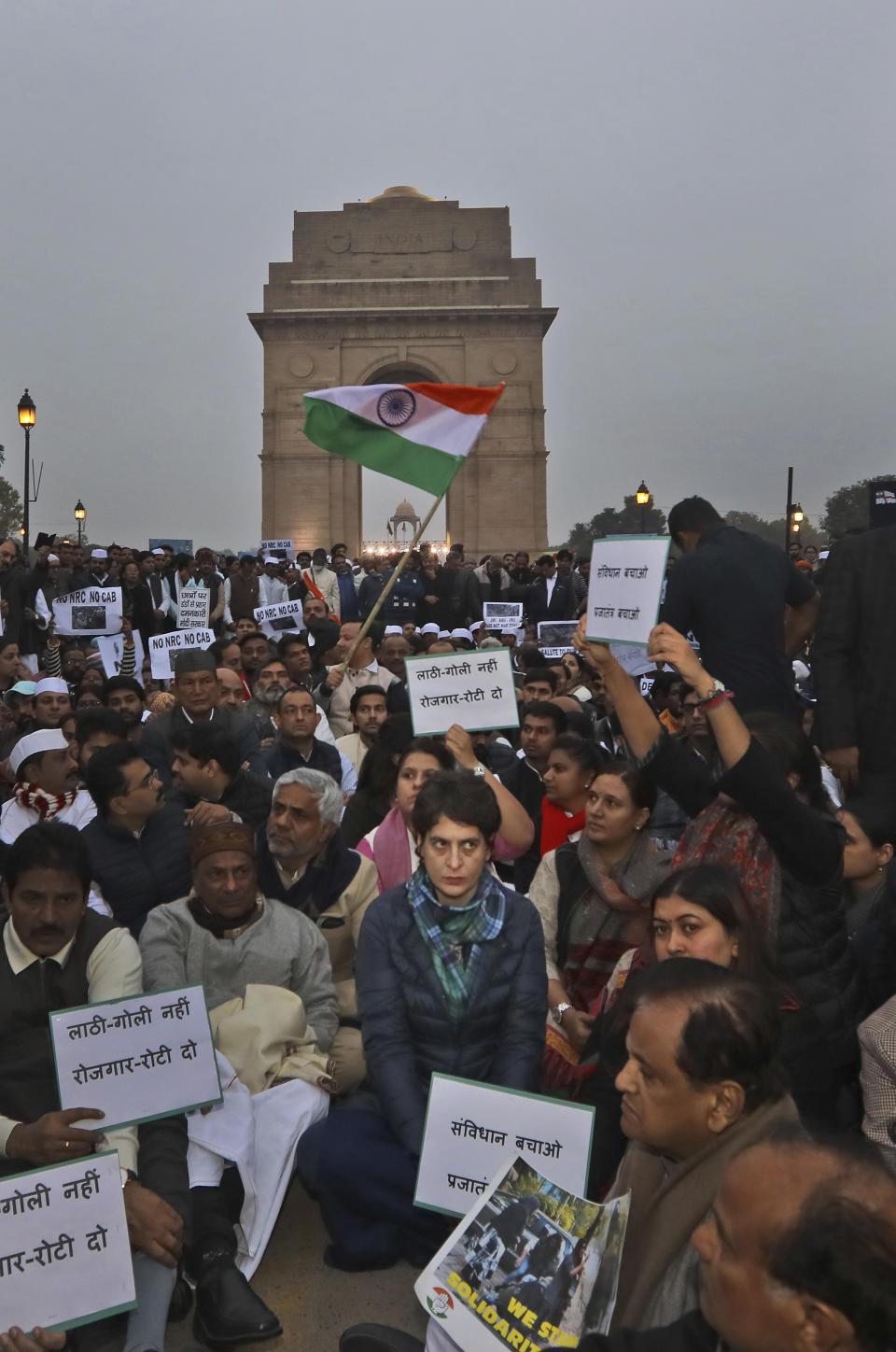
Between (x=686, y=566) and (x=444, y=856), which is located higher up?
(x=686, y=566)

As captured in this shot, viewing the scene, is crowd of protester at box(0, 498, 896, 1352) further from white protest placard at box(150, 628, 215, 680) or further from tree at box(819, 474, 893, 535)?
tree at box(819, 474, 893, 535)

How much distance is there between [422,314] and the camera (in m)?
37.8

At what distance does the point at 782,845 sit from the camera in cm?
364

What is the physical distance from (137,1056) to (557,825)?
2.54 meters

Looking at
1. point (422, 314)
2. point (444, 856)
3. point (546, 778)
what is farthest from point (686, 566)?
point (422, 314)

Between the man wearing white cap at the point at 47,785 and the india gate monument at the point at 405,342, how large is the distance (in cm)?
3165

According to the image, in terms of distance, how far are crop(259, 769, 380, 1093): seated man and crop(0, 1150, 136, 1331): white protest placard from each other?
1.67m

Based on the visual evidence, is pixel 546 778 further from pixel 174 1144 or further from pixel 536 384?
pixel 536 384

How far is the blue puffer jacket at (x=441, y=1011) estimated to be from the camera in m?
4.20

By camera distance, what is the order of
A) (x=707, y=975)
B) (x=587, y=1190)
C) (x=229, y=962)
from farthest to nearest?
1. (x=229, y=962)
2. (x=587, y=1190)
3. (x=707, y=975)

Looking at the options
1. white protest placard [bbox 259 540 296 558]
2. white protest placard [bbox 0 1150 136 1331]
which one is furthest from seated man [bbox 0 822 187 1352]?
white protest placard [bbox 259 540 296 558]

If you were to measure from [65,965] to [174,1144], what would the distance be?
69 centimetres

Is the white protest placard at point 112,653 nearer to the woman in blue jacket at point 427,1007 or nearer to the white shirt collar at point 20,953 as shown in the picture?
the white shirt collar at point 20,953

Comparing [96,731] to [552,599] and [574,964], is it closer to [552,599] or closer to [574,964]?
[574,964]
